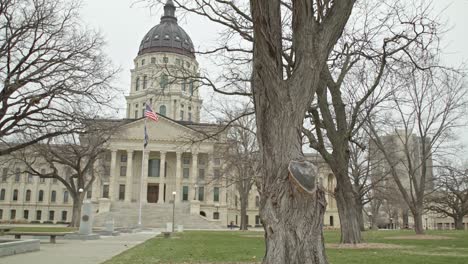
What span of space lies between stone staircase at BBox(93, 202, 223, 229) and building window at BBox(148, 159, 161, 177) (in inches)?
408

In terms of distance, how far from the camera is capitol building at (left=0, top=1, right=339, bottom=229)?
67.1 m

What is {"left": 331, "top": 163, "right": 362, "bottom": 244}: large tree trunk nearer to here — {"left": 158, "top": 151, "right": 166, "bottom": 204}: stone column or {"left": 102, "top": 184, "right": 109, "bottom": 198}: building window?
{"left": 158, "top": 151, "right": 166, "bottom": 204}: stone column

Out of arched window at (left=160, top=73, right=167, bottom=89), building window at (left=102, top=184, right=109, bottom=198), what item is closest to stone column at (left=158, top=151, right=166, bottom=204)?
building window at (left=102, top=184, right=109, bottom=198)

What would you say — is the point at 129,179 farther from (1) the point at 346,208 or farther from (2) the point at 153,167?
(1) the point at 346,208

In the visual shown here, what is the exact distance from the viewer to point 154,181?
257 feet

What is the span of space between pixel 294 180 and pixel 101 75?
15399 millimetres

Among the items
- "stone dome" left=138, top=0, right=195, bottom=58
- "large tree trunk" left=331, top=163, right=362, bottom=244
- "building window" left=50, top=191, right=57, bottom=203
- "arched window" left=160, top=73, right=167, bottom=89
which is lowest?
"large tree trunk" left=331, top=163, right=362, bottom=244

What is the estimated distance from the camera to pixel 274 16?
6.54m

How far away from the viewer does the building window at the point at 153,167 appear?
79375 mm

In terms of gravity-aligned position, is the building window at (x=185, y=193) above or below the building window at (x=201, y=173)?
below

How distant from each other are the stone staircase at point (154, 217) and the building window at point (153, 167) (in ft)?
34.0

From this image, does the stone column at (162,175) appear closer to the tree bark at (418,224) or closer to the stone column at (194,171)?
the stone column at (194,171)

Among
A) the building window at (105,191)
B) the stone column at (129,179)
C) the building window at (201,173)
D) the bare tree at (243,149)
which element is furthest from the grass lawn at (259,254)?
the building window at (105,191)

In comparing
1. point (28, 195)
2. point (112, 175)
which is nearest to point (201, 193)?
point (112, 175)
